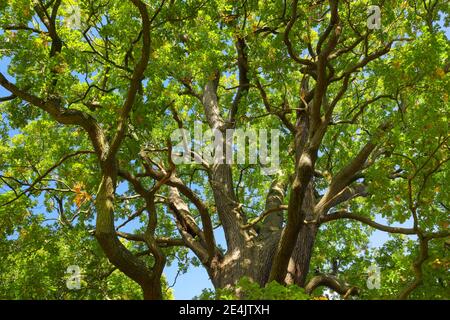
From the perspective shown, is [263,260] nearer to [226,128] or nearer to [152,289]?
[152,289]

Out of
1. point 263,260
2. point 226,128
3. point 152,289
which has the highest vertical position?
point 226,128

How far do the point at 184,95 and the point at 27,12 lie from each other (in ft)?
14.2

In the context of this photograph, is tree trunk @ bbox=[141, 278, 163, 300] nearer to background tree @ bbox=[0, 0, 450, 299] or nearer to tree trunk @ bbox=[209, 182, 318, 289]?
background tree @ bbox=[0, 0, 450, 299]

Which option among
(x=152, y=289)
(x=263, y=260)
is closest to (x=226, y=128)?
(x=263, y=260)

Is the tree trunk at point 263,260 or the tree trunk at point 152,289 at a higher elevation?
the tree trunk at point 263,260

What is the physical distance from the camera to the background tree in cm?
729

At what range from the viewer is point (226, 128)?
35.7 ft

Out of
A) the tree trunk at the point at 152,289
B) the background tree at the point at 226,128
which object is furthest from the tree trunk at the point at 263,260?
the tree trunk at the point at 152,289

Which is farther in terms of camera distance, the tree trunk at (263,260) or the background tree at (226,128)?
the tree trunk at (263,260)

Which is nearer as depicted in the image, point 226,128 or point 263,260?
point 263,260

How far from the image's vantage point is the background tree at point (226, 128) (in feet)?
23.9

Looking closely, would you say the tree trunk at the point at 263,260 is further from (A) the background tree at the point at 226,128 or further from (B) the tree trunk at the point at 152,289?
(B) the tree trunk at the point at 152,289

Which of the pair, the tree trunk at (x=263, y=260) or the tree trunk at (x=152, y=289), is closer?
the tree trunk at (x=152, y=289)
